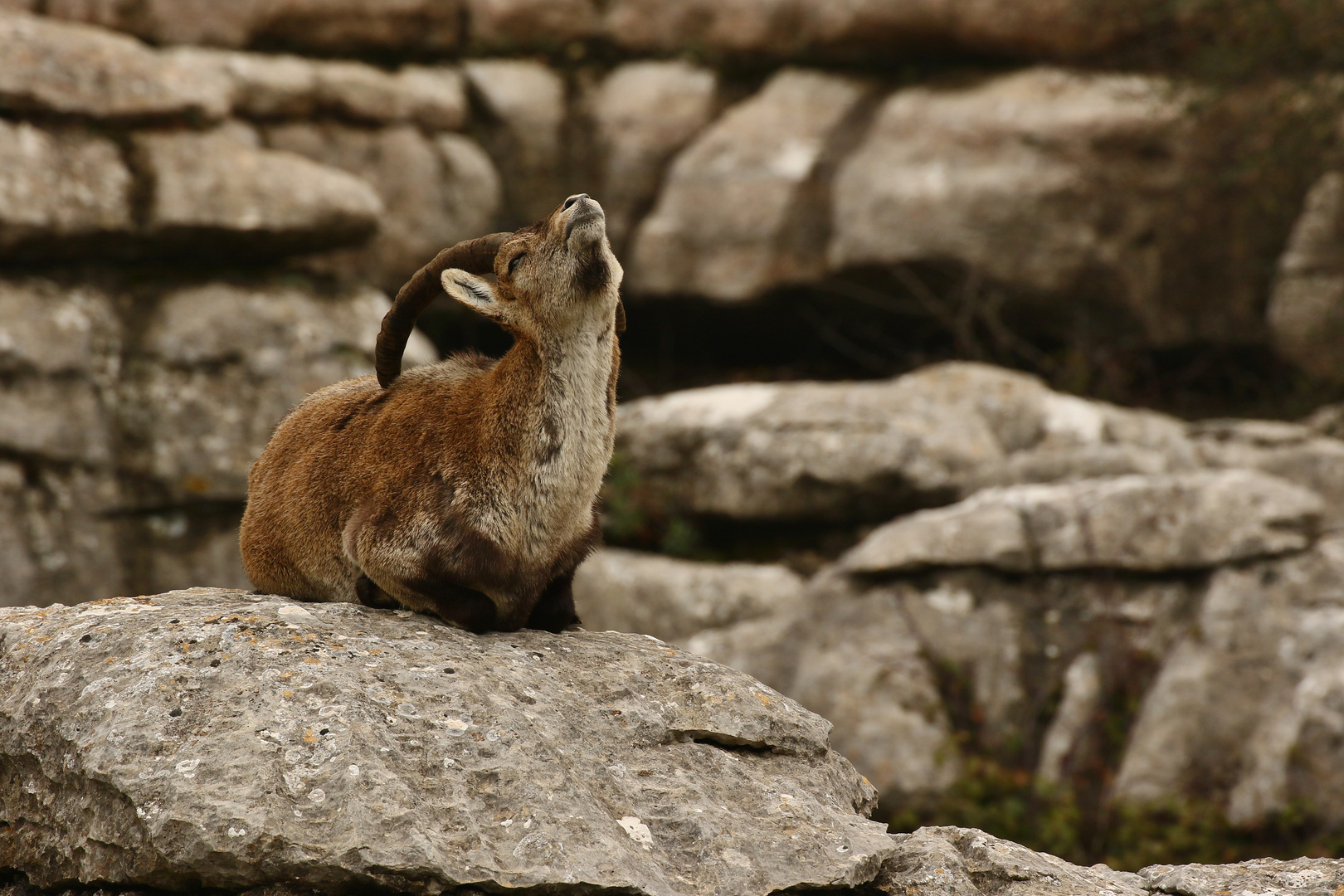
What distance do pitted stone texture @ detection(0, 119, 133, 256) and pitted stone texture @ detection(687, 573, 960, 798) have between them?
23.9ft

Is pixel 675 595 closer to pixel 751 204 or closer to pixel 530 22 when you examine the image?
pixel 751 204

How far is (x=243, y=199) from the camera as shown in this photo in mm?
13664

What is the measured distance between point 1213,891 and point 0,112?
12.8 m

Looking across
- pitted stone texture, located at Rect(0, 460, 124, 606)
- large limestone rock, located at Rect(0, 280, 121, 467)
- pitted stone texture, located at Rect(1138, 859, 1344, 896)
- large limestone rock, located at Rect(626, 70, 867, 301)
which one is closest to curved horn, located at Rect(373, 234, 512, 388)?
pitted stone texture, located at Rect(1138, 859, 1344, 896)

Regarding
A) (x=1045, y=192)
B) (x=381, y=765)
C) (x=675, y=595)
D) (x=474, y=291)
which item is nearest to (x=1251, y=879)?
(x=381, y=765)

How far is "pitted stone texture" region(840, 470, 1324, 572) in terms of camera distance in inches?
433

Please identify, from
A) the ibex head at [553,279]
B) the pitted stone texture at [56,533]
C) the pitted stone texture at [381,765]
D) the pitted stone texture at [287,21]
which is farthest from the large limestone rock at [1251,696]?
the pitted stone texture at [287,21]

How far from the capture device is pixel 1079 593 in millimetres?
11359

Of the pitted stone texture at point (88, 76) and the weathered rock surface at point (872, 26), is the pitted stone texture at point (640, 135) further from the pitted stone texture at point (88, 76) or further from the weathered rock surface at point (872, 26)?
the pitted stone texture at point (88, 76)

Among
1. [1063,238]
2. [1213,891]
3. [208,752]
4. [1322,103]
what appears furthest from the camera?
[1063,238]

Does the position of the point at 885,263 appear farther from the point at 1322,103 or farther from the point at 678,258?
the point at 1322,103

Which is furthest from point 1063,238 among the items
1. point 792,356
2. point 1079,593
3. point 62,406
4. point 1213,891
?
point 1213,891

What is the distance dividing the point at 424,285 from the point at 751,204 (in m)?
11.9

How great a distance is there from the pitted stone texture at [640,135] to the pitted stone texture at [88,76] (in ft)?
18.5
